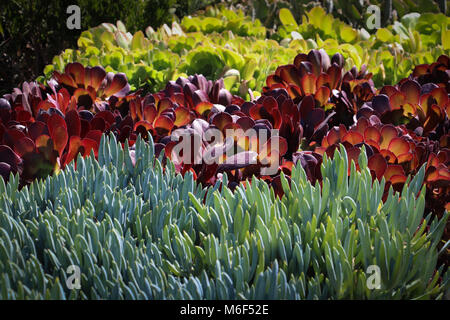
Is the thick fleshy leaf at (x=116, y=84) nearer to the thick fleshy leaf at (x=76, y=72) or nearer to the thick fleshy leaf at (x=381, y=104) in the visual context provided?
the thick fleshy leaf at (x=76, y=72)

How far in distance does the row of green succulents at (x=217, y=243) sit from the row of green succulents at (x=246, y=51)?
1656mm

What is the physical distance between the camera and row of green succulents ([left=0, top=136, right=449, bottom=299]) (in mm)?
1262

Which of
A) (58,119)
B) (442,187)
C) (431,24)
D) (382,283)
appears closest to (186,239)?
(382,283)

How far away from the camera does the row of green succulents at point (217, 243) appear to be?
1262 millimetres

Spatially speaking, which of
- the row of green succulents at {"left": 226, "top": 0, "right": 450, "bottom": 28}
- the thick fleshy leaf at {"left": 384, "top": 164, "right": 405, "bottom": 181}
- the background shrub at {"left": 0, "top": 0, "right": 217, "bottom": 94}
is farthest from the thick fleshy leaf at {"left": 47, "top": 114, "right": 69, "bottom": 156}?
the row of green succulents at {"left": 226, "top": 0, "right": 450, "bottom": 28}

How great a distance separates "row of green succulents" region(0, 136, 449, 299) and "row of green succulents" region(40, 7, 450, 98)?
1.66 m

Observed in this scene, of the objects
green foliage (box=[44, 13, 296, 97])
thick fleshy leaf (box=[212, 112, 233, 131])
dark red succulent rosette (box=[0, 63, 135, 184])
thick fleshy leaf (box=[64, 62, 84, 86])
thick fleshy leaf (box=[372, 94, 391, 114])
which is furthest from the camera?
green foliage (box=[44, 13, 296, 97])

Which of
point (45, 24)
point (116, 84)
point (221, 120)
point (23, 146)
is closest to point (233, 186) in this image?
point (221, 120)

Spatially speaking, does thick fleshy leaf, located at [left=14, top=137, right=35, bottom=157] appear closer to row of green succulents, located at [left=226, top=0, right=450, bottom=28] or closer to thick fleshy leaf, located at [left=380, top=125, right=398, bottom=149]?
thick fleshy leaf, located at [left=380, top=125, right=398, bottom=149]

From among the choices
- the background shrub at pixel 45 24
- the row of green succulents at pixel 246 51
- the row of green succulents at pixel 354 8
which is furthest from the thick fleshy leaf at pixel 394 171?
the background shrub at pixel 45 24

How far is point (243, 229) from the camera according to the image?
56.2 inches

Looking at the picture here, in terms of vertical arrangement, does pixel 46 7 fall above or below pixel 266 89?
above
